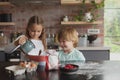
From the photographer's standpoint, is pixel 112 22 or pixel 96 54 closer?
pixel 96 54

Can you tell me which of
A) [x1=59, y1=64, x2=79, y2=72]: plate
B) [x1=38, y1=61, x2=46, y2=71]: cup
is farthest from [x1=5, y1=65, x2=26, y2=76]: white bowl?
[x1=59, y1=64, x2=79, y2=72]: plate

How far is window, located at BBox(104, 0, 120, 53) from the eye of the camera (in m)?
4.31

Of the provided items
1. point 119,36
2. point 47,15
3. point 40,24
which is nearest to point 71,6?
point 47,15

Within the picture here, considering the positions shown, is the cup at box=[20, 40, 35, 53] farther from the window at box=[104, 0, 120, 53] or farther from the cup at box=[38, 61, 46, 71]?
the window at box=[104, 0, 120, 53]

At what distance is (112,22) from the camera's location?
434cm

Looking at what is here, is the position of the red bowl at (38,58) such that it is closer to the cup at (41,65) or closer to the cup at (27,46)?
the cup at (41,65)

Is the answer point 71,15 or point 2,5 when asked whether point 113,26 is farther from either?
point 2,5

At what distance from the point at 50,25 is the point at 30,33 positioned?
2.11 metres

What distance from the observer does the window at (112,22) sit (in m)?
4.31

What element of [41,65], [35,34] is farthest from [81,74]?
[35,34]

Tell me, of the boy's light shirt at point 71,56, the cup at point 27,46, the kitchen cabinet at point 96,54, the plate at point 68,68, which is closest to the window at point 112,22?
the kitchen cabinet at point 96,54

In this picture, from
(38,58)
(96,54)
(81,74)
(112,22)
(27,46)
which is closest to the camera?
(81,74)

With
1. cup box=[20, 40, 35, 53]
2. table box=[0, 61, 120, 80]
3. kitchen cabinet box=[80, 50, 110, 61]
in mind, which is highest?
cup box=[20, 40, 35, 53]

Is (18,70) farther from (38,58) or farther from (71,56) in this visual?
(71,56)
